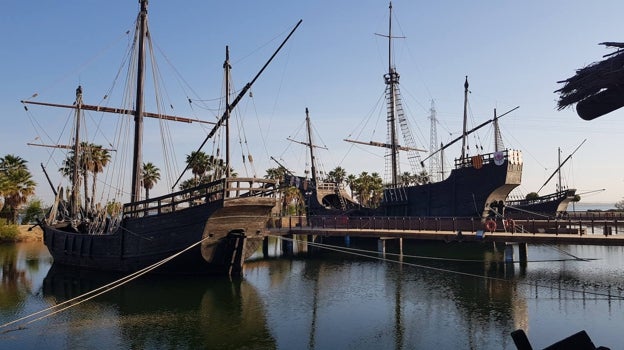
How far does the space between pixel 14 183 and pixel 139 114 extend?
93.3 ft

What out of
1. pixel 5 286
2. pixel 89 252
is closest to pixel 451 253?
pixel 89 252

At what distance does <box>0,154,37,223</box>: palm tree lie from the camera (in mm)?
42594

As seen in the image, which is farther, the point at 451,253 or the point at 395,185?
the point at 395,185

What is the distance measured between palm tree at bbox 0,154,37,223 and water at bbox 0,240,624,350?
2005 centimetres

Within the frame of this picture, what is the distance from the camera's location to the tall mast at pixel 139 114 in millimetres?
23212

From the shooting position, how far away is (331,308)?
16422 mm

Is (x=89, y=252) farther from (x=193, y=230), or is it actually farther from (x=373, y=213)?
(x=373, y=213)

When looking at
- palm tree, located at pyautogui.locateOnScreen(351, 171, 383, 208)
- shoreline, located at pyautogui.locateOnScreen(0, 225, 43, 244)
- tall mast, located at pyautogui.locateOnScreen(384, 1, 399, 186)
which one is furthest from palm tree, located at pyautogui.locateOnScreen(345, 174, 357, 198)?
shoreline, located at pyautogui.locateOnScreen(0, 225, 43, 244)

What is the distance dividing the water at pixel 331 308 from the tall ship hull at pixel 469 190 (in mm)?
7977

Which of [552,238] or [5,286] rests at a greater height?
[552,238]

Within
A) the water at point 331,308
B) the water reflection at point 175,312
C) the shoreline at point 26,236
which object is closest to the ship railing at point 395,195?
the water at point 331,308

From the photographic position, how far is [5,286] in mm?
21422

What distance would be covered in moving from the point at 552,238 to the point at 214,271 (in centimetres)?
1817

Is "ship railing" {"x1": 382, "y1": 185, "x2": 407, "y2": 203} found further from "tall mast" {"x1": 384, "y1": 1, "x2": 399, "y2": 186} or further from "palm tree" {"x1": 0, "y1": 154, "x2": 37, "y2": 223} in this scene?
"palm tree" {"x1": 0, "y1": 154, "x2": 37, "y2": 223}
